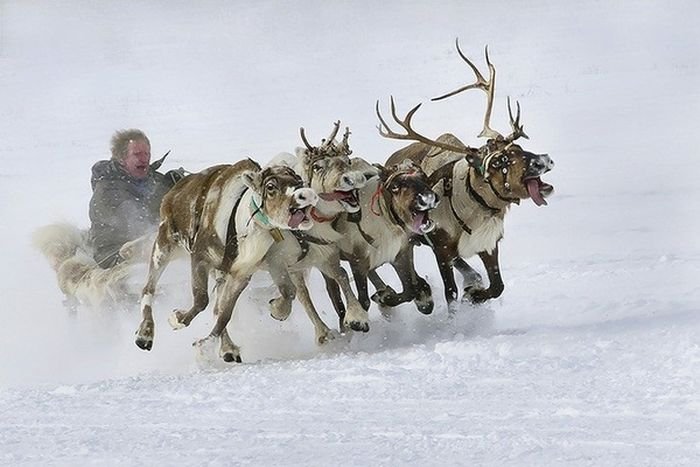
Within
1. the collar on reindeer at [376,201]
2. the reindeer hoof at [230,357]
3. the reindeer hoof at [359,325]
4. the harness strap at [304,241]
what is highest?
the collar on reindeer at [376,201]

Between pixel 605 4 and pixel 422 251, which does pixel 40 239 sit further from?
pixel 605 4

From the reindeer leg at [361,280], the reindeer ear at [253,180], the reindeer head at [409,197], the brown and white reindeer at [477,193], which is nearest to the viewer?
the reindeer ear at [253,180]


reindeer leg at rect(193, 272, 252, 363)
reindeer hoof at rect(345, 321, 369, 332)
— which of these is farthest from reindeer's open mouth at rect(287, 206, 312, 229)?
reindeer hoof at rect(345, 321, 369, 332)

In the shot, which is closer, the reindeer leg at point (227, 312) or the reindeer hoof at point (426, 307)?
the reindeer leg at point (227, 312)

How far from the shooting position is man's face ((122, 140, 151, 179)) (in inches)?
409

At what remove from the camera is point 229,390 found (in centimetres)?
676

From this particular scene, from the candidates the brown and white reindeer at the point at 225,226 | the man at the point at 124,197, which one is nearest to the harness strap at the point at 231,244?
the brown and white reindeer at the point at 225,226

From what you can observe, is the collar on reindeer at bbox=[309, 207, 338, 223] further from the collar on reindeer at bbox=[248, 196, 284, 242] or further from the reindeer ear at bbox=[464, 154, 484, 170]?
the reindeer ear at bbox=[464, 154, 484, 170]

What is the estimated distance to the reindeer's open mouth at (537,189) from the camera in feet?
27.1

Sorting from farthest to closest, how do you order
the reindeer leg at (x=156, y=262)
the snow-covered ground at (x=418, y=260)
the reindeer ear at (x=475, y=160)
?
1. the reindeer leg at (x=156, y=262)
2. the reindeer ear at (x=475, y=160)
3. the snow-covered ground at (x=418, y=260)

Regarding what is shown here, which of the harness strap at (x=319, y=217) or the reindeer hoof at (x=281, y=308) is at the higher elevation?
the harness strap at (x=319, y=217)

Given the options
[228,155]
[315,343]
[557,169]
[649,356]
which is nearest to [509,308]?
[315,343]

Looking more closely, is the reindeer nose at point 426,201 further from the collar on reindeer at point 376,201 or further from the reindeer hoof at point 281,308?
the reindeer hoof at point 281,308

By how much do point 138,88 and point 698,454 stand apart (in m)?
23.9
